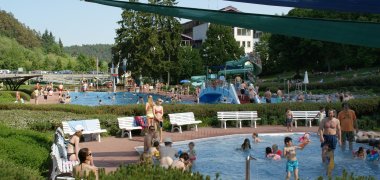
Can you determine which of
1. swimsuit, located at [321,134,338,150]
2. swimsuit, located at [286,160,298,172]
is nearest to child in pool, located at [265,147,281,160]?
swimsuit, located at [321,134,338,150]

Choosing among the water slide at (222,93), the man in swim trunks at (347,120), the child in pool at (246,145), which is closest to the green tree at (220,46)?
the water slide at (222,93)

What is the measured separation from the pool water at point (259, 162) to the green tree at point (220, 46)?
52.0m

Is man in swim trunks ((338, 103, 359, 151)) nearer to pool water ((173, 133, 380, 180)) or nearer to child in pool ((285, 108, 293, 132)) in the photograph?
pool water ((173, 133, 380, 180))

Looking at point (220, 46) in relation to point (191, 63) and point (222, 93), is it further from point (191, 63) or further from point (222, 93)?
point (222, 93)

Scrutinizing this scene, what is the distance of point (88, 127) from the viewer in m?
17.9

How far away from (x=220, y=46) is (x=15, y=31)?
325ft

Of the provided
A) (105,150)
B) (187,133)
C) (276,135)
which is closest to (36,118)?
(105,150)

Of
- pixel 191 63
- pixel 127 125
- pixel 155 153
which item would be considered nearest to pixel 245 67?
pixel 191 63

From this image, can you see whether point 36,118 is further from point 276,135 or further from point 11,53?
point 11,53

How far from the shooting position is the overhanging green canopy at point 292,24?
4828mm

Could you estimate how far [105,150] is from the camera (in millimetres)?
15594

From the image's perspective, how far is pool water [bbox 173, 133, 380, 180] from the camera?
13.0 m

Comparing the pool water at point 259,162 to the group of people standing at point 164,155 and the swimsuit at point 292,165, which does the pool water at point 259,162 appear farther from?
the swimsuit at point 292,165

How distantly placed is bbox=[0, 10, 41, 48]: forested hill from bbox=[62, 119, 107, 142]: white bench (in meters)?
134
